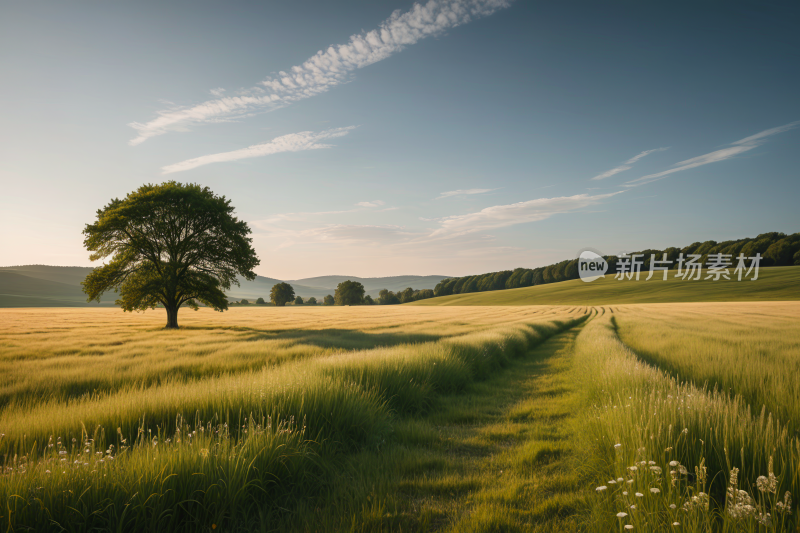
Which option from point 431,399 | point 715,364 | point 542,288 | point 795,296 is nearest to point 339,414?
point 431,399

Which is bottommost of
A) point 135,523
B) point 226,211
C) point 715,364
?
point 715,364

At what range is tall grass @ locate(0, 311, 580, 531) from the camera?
9.02 feet

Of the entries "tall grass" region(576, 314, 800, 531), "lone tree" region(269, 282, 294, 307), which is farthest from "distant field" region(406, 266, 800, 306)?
"tall grass" region(576, 314, 800, 531)

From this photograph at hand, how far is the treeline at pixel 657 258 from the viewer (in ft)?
336

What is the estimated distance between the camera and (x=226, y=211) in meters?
25.5

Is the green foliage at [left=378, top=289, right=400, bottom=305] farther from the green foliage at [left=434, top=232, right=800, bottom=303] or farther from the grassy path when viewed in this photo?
the grassy path

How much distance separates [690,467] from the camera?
3.36m

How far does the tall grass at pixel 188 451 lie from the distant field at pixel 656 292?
88.3m

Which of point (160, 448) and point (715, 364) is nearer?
point (160, 448)

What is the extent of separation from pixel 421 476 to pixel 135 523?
2.89 m

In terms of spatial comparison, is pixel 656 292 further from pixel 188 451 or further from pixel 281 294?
pixel 188 451

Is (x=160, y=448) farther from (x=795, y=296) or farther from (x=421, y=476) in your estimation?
(x=795, y=296)

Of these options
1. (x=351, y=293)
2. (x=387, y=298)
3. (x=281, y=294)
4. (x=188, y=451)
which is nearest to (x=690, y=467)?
(x=188, y=451)

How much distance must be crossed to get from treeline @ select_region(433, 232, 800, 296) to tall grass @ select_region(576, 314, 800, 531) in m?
138
